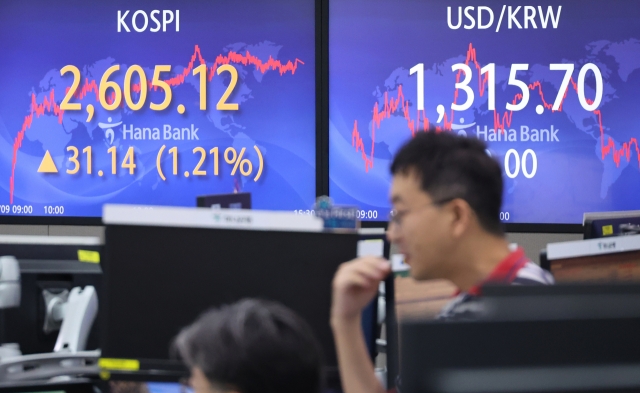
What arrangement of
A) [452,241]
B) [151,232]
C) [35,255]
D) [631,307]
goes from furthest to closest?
[35,255]
[452,241]
[151,232]
[631,307]

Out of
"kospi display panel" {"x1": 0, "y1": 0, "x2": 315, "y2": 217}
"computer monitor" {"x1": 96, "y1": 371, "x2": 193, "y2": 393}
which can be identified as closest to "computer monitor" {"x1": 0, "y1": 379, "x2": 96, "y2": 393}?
"computer monitor" {"x1": 96, "y1": 371, "x2": 193, "y2": 393}

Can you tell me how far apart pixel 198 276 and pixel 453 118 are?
9.57ft

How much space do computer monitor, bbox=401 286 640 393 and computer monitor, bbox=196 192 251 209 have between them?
1722 mm

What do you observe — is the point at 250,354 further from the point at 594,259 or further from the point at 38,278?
the point at 38,278

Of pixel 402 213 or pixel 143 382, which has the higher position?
pixel 402 213

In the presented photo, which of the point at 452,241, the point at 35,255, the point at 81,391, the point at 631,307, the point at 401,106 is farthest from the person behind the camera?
the point at 401,106

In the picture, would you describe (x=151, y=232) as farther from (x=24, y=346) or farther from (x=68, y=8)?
(x=68, y=8)

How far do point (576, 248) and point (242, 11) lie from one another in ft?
9.48

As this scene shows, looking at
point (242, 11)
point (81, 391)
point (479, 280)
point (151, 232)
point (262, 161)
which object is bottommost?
point (81, 391)

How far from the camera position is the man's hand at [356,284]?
122 centimetres

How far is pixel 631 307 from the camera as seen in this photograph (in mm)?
658

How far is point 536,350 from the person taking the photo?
2.09ft

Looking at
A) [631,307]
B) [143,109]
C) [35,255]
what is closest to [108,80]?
→ [143,109]

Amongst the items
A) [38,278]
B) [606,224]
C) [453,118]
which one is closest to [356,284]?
[38,278]
